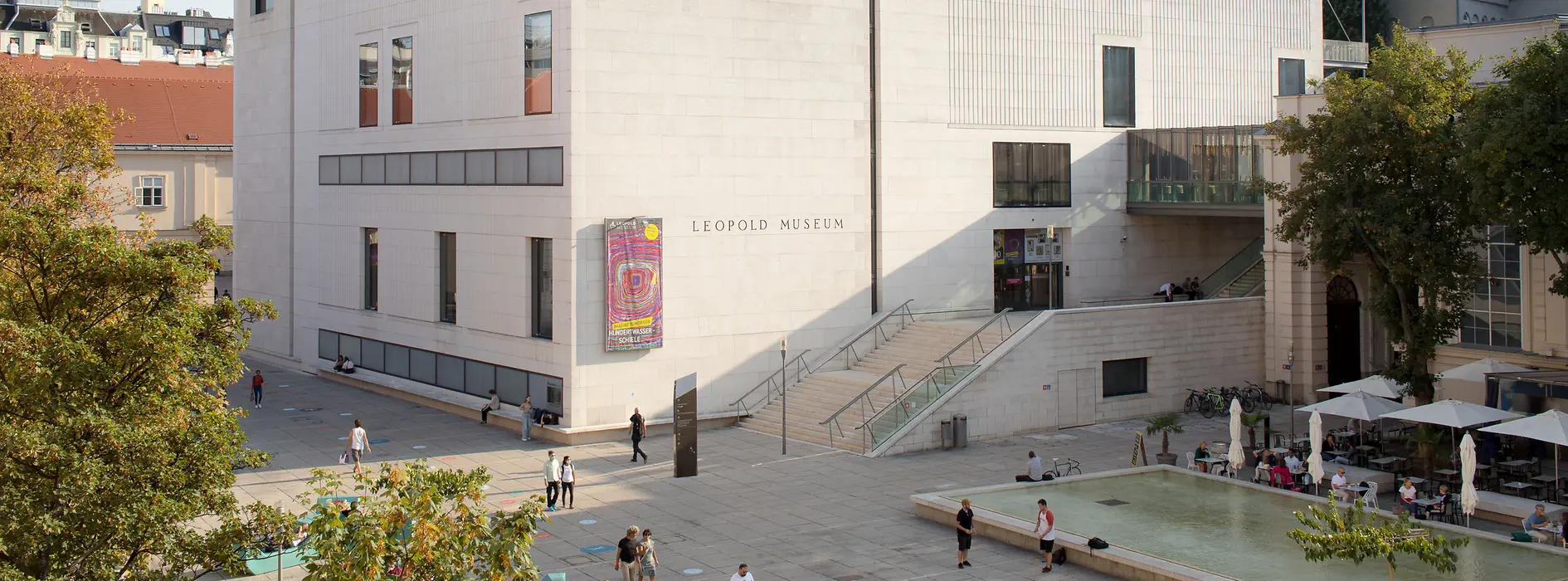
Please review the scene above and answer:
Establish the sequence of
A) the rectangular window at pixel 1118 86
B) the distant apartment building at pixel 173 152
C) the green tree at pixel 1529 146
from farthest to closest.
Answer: the distant apartment building at pixel 173 152
the rectangular window at pixel 1118 86
the green tree at pixel 1529 146

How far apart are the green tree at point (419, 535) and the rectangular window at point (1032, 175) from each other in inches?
1291

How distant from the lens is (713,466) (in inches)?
1337

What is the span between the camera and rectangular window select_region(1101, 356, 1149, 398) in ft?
135

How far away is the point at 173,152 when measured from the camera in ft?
248

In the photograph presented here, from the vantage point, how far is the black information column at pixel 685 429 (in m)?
32.3

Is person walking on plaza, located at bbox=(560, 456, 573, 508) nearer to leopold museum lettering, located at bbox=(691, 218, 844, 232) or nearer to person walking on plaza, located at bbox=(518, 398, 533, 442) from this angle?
person walking on plaza, located at bbox=(518, 398, 533, 442)

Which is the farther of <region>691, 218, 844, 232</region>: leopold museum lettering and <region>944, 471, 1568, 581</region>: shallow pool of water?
<region>691, 218, 844, 232</region>: leopold museum lettering

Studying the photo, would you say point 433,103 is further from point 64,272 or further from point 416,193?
point 64,272

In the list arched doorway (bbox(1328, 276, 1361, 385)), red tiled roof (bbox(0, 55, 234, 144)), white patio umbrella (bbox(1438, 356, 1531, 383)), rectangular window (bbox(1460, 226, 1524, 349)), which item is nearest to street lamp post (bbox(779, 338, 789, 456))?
white patio umbrella (bbox(1438, 356, 1531, 383))

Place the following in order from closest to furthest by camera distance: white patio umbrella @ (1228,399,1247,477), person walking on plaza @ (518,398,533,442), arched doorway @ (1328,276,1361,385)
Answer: white patio umbrella @ (1228,399,1247,477) < person walking on plaza @ (518,398,533,442) < arched doorway @ (1328,276,1361,385)

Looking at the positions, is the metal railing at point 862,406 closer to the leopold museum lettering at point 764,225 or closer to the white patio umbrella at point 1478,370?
the leopold museum lettering at point 764,225

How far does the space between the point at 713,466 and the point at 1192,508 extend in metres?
11.7

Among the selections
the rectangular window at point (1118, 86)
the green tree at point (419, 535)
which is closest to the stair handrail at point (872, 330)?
the rectangular window at point (1118, 86)

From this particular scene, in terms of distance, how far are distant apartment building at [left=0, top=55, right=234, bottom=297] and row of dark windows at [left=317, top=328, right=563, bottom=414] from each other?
95.6 feet
